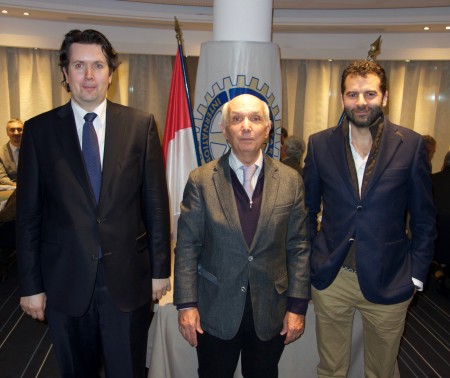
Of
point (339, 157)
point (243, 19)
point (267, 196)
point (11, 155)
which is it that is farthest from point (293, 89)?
point (267, 196)

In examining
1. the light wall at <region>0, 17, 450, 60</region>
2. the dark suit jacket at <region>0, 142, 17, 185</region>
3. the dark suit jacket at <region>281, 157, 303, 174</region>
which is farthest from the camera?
the light wall at <region>0, 17, 450, 60</region>

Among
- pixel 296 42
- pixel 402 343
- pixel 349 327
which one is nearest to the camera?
pixel 349 327

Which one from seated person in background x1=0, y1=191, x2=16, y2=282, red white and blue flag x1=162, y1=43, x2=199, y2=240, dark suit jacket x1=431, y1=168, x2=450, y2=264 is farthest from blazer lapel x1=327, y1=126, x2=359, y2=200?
seated person in background x1=0, y1=191, x2=16, y2=282

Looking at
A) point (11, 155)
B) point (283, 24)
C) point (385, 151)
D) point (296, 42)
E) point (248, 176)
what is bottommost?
point (11, 155)

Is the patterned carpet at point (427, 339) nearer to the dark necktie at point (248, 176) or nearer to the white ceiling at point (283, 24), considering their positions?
the dark necktie at point (248, 176)

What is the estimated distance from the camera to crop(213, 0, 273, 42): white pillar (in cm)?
280

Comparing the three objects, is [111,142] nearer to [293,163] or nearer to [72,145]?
[72,145]

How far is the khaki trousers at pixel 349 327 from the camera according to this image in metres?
1.73

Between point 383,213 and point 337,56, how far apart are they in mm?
4171

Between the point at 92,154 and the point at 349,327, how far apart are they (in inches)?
51.5

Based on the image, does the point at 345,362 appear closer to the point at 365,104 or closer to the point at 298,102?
the point at 365,104

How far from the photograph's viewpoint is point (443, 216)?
3.39 meters

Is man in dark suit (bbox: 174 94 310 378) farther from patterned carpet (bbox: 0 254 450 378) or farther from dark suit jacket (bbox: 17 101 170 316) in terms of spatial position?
patterned carpet (bbox: 0 254 450 378)

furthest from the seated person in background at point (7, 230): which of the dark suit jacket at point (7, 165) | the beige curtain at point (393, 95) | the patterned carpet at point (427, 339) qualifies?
the beige curtain at point (393, 95)
